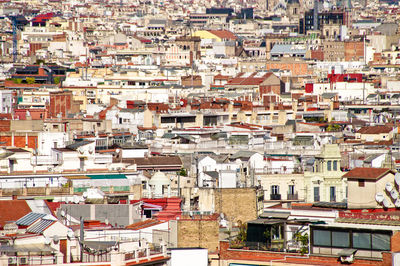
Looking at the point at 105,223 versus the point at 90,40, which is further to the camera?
the point at 90,40

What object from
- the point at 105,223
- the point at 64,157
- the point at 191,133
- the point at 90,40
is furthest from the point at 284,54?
the point at 105,223

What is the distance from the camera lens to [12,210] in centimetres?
3572

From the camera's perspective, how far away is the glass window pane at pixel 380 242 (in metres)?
26.9

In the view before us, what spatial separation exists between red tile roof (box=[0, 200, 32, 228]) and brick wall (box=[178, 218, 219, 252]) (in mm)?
4363

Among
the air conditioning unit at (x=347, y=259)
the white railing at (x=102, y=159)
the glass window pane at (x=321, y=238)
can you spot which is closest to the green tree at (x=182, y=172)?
the white railing at (x=102, y=159)

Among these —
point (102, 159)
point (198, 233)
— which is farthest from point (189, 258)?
point (102, 159)

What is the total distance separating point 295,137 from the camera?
2753 inches

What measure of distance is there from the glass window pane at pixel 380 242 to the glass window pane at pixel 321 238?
953mm

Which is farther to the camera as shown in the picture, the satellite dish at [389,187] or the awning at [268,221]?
the satellite dish at [389,187]

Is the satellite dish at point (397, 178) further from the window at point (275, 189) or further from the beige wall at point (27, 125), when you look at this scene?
the beige wall at point (27, 125)

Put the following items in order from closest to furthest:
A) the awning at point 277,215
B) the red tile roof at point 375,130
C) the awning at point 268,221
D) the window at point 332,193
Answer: the awning at point 268,221, the awning at point 277,215, the window at point 332,193, the red tile roof at point 375,130

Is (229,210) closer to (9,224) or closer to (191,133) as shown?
(9,224)

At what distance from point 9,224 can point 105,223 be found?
156 inches

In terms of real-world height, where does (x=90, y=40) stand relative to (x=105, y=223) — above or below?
above
